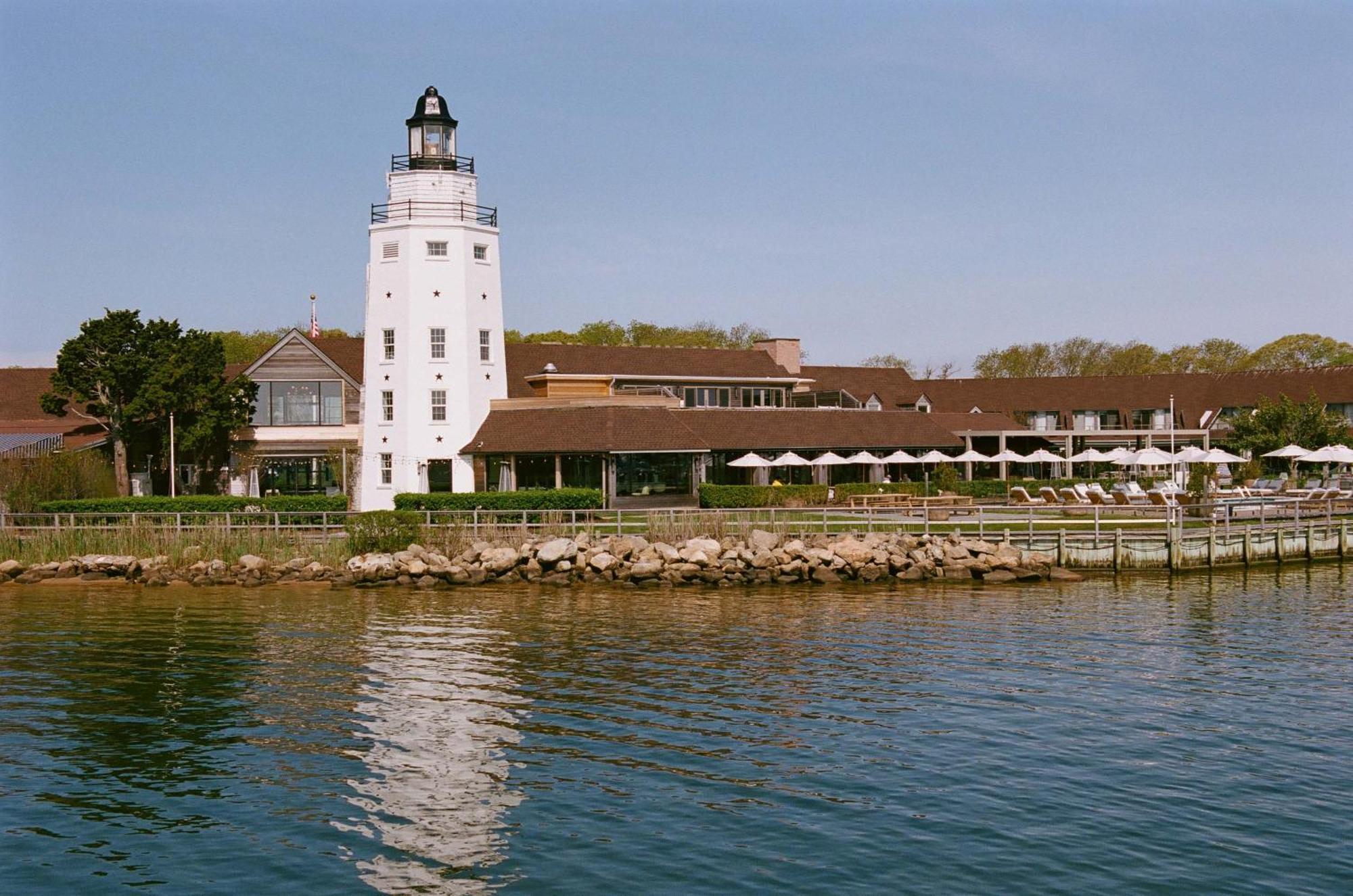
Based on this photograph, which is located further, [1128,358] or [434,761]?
[1128,358]

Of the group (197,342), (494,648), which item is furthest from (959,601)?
(197,342)

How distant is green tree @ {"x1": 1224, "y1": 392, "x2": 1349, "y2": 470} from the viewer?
6341cm

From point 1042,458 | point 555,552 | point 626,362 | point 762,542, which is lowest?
point 555,552

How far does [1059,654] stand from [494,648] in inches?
421

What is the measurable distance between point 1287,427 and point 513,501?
135 ft

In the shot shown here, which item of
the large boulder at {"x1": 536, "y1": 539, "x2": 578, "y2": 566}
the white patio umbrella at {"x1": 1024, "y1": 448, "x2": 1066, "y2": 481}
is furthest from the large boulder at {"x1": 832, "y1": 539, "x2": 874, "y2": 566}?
the white patio umbrella at {"x1": 1024, "y1": 448, "x2": 1066, "y2": 481}

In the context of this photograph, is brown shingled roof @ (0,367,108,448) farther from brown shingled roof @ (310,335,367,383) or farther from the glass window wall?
the glass window wall

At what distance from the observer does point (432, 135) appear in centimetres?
5156

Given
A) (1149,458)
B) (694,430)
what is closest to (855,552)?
(694,430)

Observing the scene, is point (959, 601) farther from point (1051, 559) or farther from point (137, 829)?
point (137, 829)

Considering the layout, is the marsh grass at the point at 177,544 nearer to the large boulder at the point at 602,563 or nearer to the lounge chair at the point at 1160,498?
the large boulder at the point at 602,563

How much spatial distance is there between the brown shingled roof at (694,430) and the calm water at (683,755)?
19934 millimetres

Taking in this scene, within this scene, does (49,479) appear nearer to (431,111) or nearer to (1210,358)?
(431,111)

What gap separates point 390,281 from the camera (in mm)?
51469
